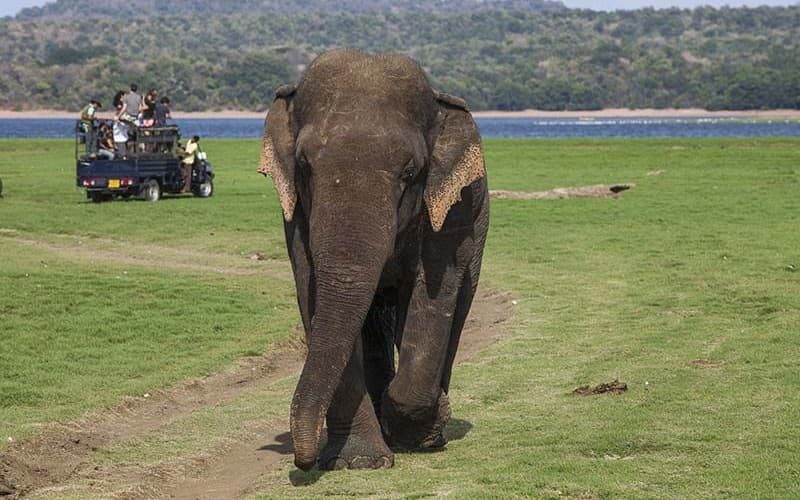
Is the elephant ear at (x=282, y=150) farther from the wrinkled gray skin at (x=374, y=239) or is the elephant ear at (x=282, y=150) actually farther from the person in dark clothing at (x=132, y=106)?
the person in dark clothing at (x=132, y=106)

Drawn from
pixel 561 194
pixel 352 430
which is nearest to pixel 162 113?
pixel 561 194

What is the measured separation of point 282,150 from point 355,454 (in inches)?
79.4

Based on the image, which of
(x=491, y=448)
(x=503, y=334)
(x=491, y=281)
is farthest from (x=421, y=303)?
(x=491, y=281)

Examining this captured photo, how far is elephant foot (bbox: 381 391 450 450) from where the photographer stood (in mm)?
9641

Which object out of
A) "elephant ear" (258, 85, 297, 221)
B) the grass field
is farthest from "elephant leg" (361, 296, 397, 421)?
"elephant ear" (258, 85, 297, 221)

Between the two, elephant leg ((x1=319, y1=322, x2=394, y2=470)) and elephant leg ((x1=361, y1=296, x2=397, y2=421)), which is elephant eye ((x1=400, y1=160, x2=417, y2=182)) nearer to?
elephant leg ((x1=319, y1=322, x2=394, y2=470))

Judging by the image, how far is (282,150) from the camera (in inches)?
376

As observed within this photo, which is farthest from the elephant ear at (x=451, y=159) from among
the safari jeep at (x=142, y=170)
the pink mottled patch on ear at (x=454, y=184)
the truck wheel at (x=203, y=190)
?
the truck wheel at (x=203, y=190)

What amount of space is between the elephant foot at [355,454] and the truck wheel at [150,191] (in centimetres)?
2481

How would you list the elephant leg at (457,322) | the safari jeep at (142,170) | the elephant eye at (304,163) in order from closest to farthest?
1. the elephant eye at (304,163)
2. the elephant leg at (457,322)
3. the safari jeep at (142,170)

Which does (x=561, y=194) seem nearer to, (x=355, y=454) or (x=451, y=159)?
(x=451, y=159)

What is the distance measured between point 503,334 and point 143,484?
688 cm

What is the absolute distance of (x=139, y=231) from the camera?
2678 centimetres

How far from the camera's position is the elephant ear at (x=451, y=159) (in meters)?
9.49
